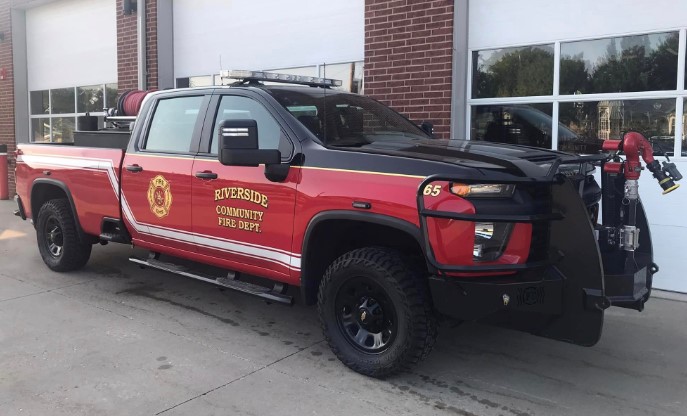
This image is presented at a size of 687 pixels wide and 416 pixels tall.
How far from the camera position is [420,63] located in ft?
24.4

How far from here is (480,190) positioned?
343 centimetres

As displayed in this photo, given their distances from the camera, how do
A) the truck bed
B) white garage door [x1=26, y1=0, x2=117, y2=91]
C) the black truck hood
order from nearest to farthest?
the black truck hood, the truck bed, white garage door [x1=26, y1=0, x2=117, y2=91]

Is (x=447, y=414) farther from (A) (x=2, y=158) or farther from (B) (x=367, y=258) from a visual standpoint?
(A) (x=2, y=158)

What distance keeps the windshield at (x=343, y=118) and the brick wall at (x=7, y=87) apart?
11.3 m

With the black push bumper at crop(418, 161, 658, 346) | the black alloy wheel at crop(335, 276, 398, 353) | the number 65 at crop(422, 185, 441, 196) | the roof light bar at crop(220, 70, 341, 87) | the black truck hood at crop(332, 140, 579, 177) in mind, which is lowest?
the black alloy wheel at crop(335, 276, 398, 353)

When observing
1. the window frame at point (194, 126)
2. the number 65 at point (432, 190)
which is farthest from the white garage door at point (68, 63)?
the number 65 at point (432, 190)

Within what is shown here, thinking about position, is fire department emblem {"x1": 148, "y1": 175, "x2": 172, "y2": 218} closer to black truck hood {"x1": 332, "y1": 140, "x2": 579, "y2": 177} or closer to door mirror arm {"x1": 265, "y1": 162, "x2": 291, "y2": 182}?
door mirror arm {"x1": 265, "y1": 162, "x2": 291, "y2": 182}

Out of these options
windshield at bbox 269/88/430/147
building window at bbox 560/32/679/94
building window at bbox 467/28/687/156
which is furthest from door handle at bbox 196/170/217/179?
building window at bbox 560/32/679/94

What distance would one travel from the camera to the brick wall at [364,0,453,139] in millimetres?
7223

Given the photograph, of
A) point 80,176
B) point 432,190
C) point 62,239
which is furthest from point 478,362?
point 62,239

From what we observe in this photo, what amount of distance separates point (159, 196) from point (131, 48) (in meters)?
6.81

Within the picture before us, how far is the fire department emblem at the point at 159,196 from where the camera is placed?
5.17 meters

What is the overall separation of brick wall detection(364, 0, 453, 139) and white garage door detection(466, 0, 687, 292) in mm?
401

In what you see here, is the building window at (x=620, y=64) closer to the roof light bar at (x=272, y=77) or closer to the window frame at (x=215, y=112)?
the roof light bar at (x=272, y=77)
